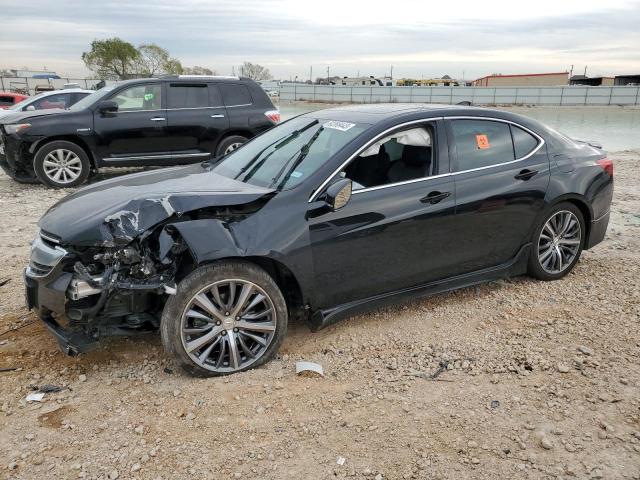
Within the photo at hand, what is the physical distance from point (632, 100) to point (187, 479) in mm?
37662

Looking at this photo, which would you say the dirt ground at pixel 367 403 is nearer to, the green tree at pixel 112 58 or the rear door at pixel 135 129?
the rear door at pixel 135 129

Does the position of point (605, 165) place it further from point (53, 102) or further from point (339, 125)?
point (53, 102)

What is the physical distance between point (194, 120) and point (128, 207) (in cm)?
625

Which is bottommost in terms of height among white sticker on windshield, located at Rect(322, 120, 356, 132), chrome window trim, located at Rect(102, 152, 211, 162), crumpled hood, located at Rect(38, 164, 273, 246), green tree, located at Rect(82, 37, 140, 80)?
chrome window trim, located at Rect(102, 152, 211, 162)

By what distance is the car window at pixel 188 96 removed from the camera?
930cm

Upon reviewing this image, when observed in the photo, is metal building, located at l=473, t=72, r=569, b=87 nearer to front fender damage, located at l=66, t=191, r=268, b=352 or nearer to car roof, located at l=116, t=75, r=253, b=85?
car roof, located at l=116, t=75, r=253, b=85

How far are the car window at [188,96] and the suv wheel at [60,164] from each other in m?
1.74

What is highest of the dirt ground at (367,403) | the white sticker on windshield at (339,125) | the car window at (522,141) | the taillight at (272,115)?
the white sticker on windshield at (339,125)

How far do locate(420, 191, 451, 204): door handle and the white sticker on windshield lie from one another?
765 mm

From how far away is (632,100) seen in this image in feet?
108

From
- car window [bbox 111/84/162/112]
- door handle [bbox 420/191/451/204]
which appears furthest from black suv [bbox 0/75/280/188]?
door handle [bbox 420/191/451/204]

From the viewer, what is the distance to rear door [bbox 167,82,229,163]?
30.2 ft

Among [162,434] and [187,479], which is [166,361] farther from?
[187,479]

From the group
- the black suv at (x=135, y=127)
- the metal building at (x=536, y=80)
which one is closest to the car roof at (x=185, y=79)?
the black suv at (x=135, y=127)
